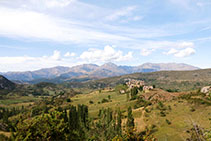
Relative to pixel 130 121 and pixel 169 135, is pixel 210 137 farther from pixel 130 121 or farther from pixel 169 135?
pixel 130 121

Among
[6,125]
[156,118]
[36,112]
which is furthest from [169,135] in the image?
[36,112]

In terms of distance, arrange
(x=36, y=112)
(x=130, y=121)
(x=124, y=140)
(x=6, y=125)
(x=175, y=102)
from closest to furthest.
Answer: (x=124, y=140) → (x=130, y=121) → (x=175, y=102) → (x=6, y=125) → (x=36, y=112)

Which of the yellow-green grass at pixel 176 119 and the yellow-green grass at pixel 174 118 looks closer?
the yellow-green grass at pixel 176 119

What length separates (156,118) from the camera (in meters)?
97.8

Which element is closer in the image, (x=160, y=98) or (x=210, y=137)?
(x=210, y=137)

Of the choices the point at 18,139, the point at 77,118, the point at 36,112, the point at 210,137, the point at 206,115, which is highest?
the point at 210,137

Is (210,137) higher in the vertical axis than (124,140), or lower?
higher

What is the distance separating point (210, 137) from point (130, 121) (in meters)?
82.3

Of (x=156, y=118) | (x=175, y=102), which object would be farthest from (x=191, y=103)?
(x=156, y=118)

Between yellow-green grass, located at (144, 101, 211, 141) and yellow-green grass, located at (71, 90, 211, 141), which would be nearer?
yellow-green grass, located at (144, 101, 211, 141)

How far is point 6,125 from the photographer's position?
432 feet

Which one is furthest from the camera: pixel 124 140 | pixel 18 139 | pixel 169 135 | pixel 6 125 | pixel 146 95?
pixel 146 95

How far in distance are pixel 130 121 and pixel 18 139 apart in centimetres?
8104

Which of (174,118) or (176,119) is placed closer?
(176,119)
